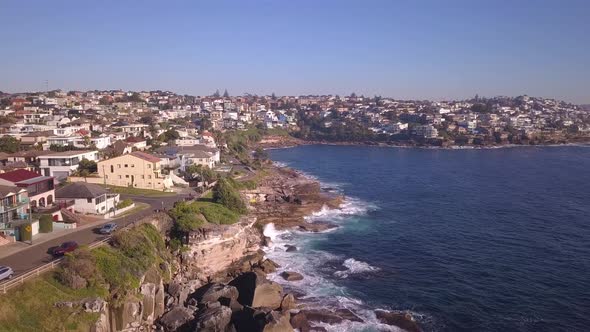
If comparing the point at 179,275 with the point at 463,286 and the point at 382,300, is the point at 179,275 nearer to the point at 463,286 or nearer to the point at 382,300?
the point at 382,300

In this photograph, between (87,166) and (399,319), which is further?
(87,166)

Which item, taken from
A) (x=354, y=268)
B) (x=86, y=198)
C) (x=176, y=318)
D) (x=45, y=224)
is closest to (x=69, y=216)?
(x=45, y=224)

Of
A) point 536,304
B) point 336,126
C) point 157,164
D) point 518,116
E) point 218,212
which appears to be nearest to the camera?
point 536,304

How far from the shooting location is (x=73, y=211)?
91.6ft

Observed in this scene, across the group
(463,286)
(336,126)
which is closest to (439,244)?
(463,286)

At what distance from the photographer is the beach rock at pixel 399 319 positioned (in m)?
21.0

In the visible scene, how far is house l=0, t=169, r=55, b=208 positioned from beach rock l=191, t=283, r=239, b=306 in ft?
37.2

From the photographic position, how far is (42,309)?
1631cm

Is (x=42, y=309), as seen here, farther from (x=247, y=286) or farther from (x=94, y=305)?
(x=247, y=286)

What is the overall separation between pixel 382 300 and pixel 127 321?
39.9ft

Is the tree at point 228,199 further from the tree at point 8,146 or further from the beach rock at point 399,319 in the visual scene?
the tree at point 8,146

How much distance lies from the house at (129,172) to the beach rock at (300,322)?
19.8m

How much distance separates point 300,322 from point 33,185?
17.1m

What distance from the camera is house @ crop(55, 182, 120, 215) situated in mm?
28094
